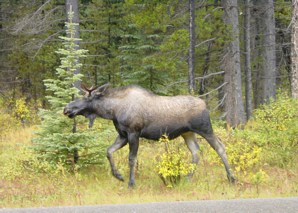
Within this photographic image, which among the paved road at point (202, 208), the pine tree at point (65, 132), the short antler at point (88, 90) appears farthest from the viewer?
the pine tree at point (65, 132)

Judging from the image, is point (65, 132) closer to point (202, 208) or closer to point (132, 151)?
point (132, 151)

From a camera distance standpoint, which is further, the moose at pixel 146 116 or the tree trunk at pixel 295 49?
the tree trunk at pixel 295 49

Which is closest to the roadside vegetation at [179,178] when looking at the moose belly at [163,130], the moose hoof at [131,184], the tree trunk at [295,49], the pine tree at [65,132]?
the moose hoof at [131,184]

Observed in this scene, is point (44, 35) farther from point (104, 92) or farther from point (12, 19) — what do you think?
point (104, 92)

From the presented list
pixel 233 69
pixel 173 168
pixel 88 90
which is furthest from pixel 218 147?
pixel 233 69

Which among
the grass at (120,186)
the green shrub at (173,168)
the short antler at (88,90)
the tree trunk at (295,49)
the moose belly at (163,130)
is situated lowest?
the grass at (120,186)

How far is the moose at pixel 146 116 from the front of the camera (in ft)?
32.6

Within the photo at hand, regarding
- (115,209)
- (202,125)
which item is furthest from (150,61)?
(115,209)

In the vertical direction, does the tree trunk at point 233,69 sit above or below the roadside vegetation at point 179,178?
above

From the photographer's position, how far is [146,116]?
1008cm

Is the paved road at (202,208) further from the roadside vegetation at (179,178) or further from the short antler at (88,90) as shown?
the short antler at (88,90)

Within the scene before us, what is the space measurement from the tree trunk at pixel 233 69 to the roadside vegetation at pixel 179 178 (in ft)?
14.7

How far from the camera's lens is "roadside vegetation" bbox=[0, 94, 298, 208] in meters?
8.67

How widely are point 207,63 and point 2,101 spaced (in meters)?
12.5
